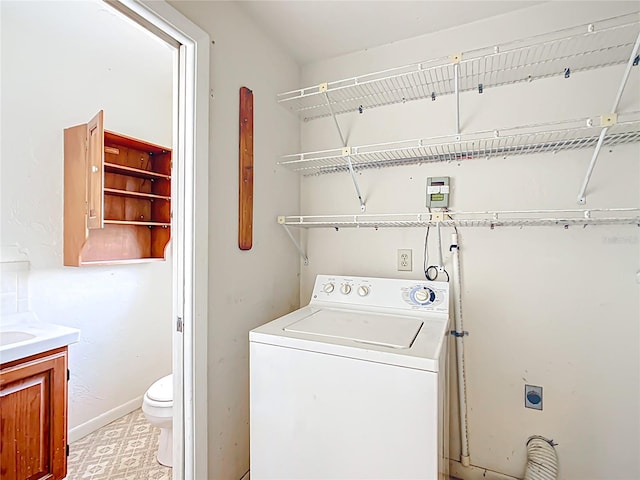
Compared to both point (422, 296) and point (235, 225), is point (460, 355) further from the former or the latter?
point (235, 225)

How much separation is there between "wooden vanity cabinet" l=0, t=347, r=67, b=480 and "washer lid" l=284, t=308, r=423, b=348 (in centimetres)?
122

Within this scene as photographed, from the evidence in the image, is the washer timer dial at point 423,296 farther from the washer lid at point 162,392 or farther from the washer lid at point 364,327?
the washer lid at point 162,392

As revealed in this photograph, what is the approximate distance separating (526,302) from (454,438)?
776 mm

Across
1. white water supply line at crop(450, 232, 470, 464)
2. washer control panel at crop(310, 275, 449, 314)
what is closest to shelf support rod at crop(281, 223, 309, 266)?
washer control panel at crop(310, 275, 449, 314)

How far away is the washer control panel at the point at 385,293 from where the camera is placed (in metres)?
1.51

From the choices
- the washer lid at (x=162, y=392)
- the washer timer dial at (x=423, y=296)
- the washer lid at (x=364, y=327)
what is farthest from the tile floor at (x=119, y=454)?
the washer timer dial at (x=423, y=296)

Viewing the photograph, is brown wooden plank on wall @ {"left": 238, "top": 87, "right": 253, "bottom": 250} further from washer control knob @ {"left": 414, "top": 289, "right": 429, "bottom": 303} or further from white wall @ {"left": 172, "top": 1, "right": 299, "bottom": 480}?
washer control knob @ {"left": 414, "top": 289, "right": 429, "bottom": 303}

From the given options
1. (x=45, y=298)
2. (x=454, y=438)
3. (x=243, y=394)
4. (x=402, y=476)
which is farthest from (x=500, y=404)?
(x=45, y=298)

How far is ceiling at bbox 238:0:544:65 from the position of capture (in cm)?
150

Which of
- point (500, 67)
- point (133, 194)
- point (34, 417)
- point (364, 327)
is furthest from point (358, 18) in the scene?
point (34, 417)

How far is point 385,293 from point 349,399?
604 mm

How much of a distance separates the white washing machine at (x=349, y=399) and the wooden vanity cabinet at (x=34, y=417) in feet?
3.54

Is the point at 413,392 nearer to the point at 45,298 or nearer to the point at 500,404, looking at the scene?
the point at 500,404

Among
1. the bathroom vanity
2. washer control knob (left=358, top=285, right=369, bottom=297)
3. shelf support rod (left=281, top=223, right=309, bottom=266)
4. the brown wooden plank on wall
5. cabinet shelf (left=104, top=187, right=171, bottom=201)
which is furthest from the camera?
cabinet shelf (left=104, top=187, right=171, bottom=201)
